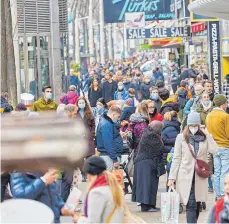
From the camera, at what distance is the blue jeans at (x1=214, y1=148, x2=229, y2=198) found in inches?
632

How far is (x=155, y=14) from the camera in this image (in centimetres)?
4000

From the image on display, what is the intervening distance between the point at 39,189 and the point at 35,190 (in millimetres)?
37

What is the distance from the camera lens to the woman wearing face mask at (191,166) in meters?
13.6

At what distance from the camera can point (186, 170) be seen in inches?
538

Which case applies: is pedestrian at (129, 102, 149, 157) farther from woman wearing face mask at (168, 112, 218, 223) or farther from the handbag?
the handbag

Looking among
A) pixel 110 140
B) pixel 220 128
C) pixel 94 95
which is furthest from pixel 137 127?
pixel 94 95

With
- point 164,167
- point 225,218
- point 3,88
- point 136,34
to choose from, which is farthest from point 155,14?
point 225,218

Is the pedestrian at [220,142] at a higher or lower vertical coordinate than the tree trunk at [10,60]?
lower

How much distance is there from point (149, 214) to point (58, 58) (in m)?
15.2

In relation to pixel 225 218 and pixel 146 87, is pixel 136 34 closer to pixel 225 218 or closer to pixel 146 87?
pixel 146 87

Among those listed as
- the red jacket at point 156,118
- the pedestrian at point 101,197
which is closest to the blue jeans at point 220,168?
the red jacket at point 156,118

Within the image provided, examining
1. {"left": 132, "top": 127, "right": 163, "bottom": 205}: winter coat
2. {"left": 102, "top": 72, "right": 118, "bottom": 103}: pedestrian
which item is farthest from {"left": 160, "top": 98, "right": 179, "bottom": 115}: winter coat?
{"left": 102, "top": 72, "right": 118, "bottom": 103}: pedestrian

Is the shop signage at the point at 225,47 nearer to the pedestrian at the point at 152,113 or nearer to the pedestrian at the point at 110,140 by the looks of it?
the pedestrian at the point at 152,113

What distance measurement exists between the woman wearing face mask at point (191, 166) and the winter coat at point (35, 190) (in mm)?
3820
